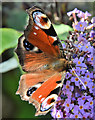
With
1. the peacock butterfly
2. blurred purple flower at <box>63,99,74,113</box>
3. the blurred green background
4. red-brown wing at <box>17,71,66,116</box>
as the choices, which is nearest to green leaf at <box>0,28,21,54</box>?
the blurred green background

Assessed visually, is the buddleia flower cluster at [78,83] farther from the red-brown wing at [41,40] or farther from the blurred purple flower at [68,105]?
the red-brown wing at [41,40]

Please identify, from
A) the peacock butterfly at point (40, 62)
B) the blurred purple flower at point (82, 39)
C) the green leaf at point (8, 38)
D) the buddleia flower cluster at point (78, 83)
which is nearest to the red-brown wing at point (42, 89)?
the peacock butterfly at point (40, 62)

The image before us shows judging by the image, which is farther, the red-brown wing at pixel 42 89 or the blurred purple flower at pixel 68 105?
the blurred purple flower at pixel 68 105

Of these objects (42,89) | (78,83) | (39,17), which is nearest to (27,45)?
(39,17)

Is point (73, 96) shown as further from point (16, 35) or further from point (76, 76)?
point (16, 35)

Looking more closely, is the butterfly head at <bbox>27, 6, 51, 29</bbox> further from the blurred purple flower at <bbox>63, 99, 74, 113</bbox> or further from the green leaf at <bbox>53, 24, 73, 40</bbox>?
the blurred purple flower at <bbox>63, 99, 74, 113</bbox>
